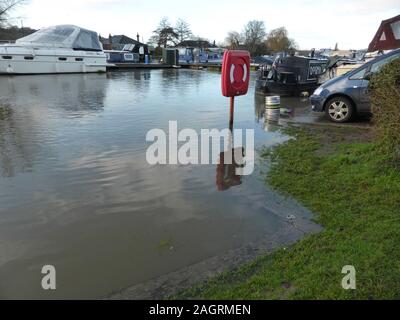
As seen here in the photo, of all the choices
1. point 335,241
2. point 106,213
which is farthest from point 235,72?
point 335,241

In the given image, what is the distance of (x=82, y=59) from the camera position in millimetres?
33188

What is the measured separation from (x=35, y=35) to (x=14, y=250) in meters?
34.0

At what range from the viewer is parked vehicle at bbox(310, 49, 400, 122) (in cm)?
859

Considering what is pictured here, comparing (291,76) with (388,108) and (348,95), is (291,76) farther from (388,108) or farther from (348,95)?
(388,108)

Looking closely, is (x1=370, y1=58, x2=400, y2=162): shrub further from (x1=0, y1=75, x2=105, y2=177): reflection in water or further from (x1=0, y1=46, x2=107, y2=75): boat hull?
(x1=0, y1=46, x2=107, y2=75): boat hull

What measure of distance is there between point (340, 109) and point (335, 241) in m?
6.51

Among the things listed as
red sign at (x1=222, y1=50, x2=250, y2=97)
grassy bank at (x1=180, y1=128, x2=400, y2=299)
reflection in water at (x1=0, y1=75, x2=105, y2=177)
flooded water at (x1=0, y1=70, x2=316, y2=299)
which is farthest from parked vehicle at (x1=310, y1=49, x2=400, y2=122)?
reflection in water at (x1=0, y1=75, x2=105, y2=177)

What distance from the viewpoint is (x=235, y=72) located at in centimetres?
794

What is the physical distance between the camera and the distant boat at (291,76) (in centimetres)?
1481

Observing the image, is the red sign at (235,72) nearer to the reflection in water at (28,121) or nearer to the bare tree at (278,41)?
the reflection in water at (28,121)

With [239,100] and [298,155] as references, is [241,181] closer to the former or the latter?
[298,155]

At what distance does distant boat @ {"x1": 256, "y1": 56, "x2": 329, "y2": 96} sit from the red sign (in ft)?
23.8
